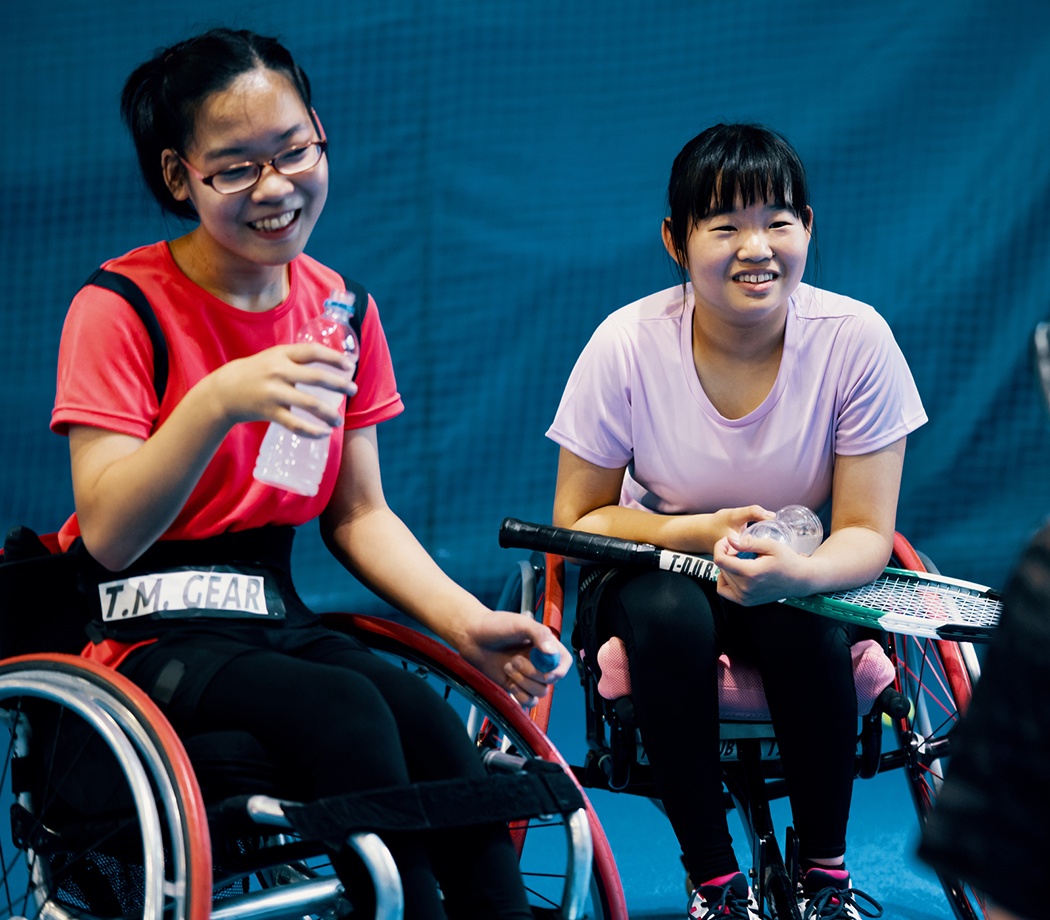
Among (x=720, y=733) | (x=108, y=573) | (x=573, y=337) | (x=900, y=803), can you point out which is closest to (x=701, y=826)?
(x=720, y=733)

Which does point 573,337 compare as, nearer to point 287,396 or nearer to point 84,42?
point 84,42

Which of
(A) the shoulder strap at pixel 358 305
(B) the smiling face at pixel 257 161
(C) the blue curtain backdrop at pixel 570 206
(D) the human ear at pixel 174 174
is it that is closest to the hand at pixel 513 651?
(A) the shoulder strap at pixel 358 305

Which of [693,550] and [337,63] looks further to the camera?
[337,63]

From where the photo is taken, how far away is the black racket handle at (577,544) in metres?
1.64

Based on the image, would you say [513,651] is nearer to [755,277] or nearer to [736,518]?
[736,518]

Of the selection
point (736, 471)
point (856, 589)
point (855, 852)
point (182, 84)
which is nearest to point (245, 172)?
point (182, 84)

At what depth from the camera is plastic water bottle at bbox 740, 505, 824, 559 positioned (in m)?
1.70

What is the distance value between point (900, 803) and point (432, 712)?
1.47 m

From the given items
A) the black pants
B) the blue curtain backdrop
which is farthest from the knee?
the blue curtain backdrop

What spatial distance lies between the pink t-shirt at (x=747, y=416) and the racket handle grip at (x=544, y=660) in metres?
0.48

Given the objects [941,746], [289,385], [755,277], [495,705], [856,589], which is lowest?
[941,746]

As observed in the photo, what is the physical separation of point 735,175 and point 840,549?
545 millimetres

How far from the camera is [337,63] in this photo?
3516 millimetres

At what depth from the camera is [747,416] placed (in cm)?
176
